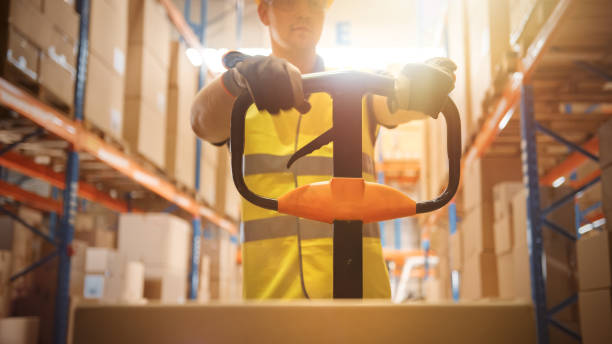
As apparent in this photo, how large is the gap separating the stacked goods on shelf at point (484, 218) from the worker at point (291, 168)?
4.27 metres

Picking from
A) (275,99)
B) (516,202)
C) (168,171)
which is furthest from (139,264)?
(275,99)

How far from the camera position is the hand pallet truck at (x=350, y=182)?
93 cm

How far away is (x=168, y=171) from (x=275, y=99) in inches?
252

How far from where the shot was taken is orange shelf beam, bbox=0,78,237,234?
3.76m

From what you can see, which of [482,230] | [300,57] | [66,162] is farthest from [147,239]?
[300,57]

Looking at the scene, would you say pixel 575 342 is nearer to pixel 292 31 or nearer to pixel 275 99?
pixel 292 31

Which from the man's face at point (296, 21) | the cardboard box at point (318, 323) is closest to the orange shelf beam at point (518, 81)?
the man's face at point (296, 21)

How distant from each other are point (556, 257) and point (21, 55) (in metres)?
4.08

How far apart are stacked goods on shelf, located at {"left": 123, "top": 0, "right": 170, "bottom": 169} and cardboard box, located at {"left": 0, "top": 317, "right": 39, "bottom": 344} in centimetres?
197

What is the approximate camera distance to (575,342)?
4203 millimetres

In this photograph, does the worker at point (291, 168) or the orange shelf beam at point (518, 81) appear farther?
the orange shelf beam at point (518, 81)

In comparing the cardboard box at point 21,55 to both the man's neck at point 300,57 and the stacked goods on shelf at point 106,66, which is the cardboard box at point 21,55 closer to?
the stacked goods on shelf at point 106,66

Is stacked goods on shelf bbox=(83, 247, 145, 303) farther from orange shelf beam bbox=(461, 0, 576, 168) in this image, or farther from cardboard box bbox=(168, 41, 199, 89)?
orange shelf beam bbox=(461, 0, 576, 168)

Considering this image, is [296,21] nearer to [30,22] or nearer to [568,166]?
[30,22]
